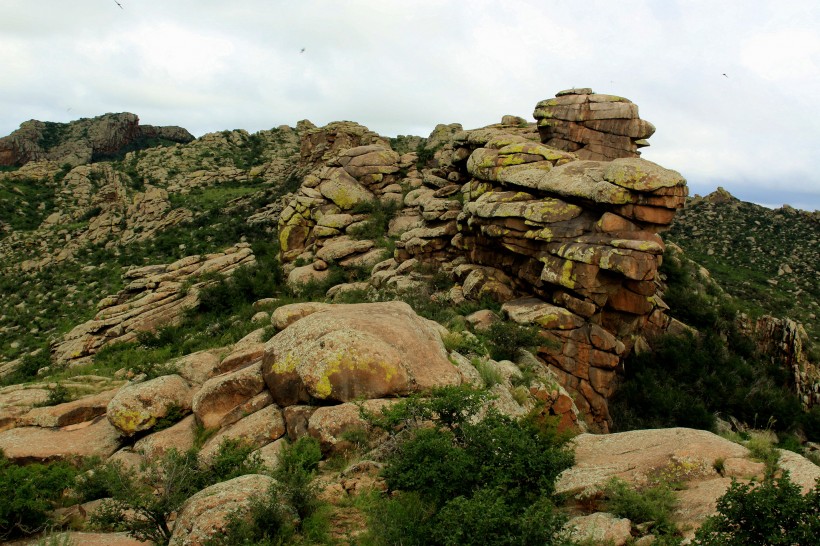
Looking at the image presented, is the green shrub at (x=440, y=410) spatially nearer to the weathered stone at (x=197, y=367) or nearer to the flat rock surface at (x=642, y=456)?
the flat rock surface at (x=642, y=456)

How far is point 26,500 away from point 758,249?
54767 mm

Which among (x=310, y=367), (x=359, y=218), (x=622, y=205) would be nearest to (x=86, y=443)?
(x=310, y=367)

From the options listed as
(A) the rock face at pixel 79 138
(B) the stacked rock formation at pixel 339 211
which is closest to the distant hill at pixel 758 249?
(B) the stacked rock formation at pixel 339 211

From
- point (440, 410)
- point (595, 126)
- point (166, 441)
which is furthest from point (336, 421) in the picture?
point (595, 126)

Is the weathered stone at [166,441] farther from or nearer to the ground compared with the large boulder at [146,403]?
nearer to the ground

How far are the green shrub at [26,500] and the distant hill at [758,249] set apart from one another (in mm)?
36702

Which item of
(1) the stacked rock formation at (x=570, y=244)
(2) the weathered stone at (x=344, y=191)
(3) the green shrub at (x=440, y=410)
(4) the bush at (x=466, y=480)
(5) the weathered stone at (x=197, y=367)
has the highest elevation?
(2) the weathered stone at (x=344, y=191)

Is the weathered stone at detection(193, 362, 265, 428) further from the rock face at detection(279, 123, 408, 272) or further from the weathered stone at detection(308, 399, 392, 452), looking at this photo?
the rock face at detection(279, 123, 408, 272)

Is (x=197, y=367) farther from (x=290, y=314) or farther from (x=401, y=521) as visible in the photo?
(x=401, y=521)

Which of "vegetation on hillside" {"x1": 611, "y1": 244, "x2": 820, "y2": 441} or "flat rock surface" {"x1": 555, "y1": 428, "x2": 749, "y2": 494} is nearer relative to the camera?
"flat rock surface" {"x1": 555, "y1": 428, "x2": 749, "y2": 494}

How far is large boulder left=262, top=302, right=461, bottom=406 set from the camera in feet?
31.0

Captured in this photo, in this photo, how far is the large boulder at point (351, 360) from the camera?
944 centimetres

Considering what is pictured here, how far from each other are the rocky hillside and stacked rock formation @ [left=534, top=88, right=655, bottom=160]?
13 centimetres

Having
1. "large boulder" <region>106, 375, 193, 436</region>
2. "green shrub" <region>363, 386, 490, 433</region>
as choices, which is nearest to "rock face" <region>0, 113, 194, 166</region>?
"large boulder" <region>106, 375, 193, 436</region>
